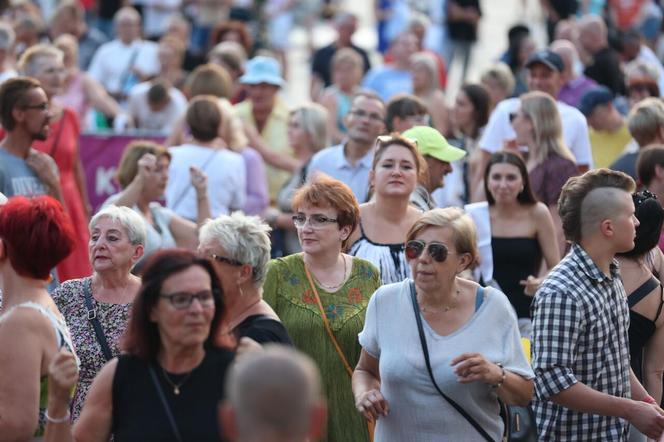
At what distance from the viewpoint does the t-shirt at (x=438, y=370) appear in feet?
18.2

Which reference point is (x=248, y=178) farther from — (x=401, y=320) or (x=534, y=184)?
(x=401, y=320)

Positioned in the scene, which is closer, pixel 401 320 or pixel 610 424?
pixel 401 320

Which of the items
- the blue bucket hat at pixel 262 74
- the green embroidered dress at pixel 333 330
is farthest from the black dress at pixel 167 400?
the blue bucket hat at pixel 262 74

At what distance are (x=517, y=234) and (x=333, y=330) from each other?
7.96 feet

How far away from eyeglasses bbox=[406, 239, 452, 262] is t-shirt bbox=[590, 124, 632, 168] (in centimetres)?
611

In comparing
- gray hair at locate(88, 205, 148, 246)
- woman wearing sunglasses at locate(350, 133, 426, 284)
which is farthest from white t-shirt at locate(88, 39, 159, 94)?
gray hair at locate(88, 205, 148, 246)

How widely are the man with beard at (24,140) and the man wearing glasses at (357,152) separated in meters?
2.01

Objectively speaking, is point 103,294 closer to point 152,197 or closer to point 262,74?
point 152,197

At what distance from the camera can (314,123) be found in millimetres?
11297

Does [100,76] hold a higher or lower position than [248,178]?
higher

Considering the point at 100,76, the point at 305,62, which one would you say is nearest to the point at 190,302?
the point at 100,76

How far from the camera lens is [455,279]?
578cm

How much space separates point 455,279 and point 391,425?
0.70 meters

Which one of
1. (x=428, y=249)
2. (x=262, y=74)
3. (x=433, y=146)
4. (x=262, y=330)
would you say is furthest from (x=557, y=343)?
(x=262, y=74)
